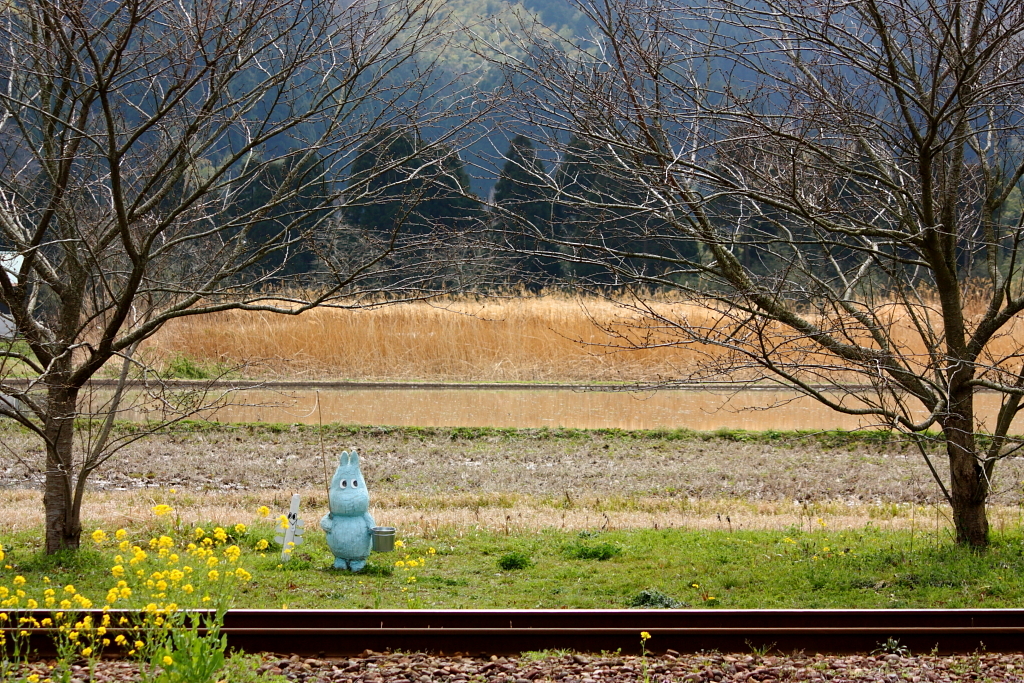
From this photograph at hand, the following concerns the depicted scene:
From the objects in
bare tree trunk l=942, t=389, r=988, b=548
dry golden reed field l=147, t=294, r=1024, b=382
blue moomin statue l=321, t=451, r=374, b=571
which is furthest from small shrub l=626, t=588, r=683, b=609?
dry golden reed field l=147, t=294, r=1024, b=382

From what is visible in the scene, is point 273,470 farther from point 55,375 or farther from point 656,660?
point 656,660

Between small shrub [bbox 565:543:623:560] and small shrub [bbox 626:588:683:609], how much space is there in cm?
108

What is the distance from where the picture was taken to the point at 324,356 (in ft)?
77.0

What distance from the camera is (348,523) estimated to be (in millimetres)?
6812

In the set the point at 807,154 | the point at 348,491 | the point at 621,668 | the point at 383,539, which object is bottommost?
the point at 621,668

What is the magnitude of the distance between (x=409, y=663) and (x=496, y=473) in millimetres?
6779

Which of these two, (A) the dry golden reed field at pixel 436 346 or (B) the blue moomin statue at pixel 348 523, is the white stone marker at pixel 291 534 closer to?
(B) the blue moomin statue at pixel 348 523

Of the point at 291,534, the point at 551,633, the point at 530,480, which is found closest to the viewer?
the point at 551,633

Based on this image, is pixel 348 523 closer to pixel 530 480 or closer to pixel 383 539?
pixel 383 539

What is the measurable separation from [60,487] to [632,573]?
4497mm

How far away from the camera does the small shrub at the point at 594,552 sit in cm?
729

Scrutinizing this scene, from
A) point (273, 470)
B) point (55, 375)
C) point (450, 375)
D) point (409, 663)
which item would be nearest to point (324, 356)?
point (450, 375)

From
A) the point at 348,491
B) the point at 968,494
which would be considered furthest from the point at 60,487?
the point at 968,494

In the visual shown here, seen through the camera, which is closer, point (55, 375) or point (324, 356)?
point (55, 375)
